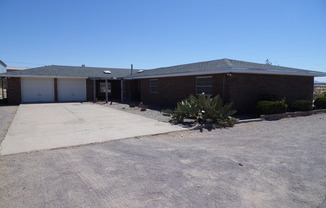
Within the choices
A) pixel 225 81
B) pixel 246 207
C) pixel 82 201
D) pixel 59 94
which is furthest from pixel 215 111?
pixel 59 94

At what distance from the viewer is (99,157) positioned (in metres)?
5.32

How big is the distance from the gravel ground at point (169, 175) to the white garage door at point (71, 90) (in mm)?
18859

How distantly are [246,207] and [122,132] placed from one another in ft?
18.7

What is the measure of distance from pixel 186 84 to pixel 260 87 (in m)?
4.65

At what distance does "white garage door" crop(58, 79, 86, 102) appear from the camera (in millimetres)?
23109

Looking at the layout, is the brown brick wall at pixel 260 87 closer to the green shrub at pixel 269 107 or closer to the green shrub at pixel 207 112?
the green shrub at pixel 269 107

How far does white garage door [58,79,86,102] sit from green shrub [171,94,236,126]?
16676mm

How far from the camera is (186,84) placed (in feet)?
49.5

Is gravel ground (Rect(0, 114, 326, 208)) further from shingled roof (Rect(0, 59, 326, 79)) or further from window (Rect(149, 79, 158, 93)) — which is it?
window (Rect(149, 79, 158, 93))

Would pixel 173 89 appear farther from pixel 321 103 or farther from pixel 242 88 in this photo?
pixel 321 103

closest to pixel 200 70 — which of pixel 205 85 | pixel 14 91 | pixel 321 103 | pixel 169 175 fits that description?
pixel 205 85

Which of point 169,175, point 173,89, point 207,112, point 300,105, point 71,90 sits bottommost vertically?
point 169,175

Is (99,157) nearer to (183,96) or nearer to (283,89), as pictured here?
(183,96)

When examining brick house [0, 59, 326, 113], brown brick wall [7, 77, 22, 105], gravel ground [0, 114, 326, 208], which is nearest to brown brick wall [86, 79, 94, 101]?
brick house [0, 59, 326, 113]
